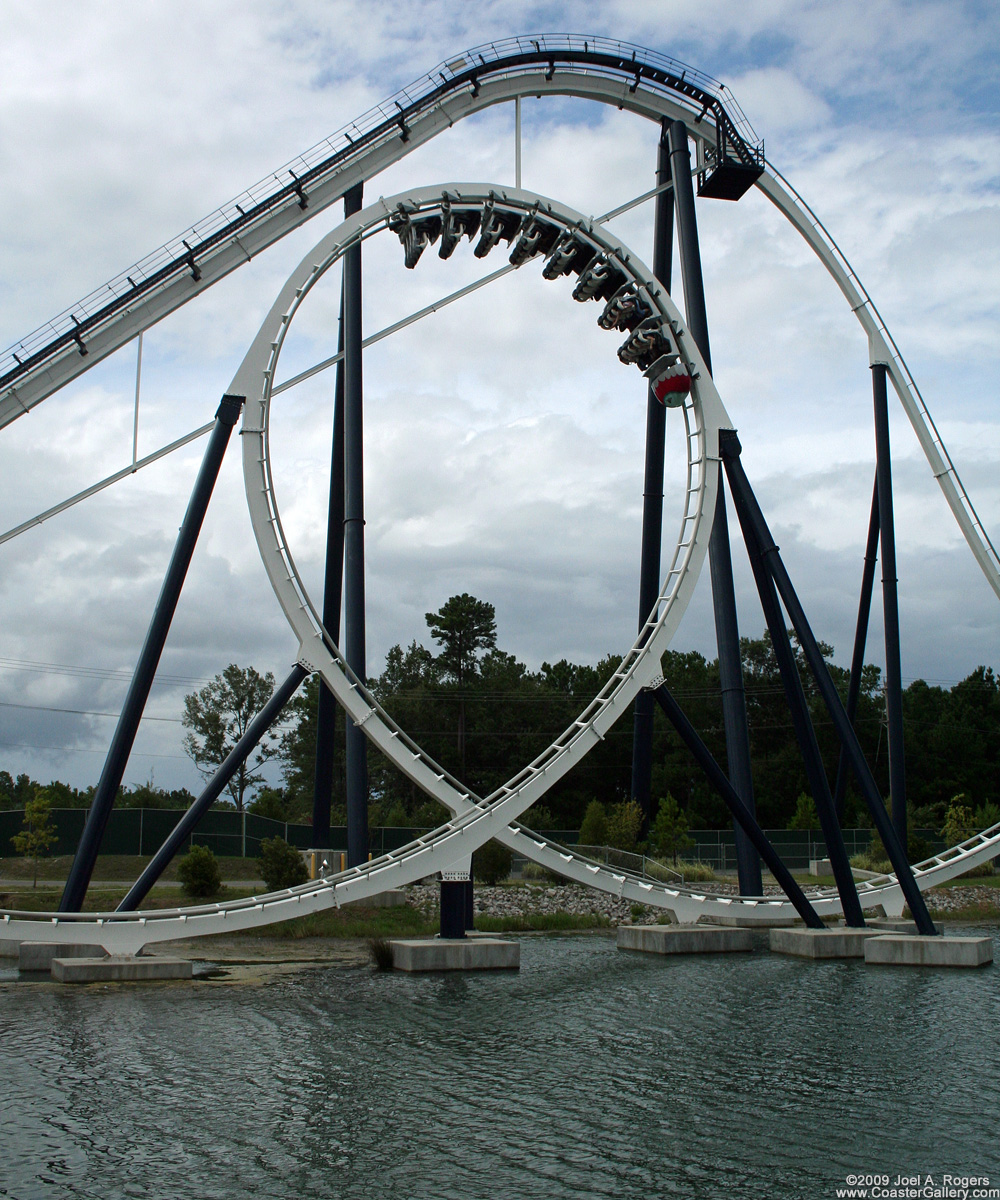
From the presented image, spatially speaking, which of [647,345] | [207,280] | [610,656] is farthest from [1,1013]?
[610,656]

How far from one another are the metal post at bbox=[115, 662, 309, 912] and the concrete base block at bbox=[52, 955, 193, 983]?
3.33ft

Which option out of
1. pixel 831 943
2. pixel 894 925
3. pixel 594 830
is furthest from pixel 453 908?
pixel 594 830

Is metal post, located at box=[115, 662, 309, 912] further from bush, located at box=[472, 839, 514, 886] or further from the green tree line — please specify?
the green tree line

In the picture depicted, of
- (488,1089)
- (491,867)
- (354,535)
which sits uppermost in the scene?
(354,535)

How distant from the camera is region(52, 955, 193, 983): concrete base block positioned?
20734 mm

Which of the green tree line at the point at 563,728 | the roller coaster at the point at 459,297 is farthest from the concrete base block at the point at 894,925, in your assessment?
the green tree line at the point at 563,728

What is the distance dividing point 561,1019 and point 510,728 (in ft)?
221

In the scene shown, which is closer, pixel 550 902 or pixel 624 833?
pixel 550 902

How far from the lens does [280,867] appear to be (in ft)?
106

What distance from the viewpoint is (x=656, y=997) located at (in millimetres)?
20484

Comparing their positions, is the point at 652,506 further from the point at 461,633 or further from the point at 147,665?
the point at 461,633

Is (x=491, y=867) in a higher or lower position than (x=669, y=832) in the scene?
lower

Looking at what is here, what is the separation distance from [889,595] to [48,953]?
2327 cm

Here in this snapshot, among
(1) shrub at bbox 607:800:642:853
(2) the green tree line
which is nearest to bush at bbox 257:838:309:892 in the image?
(1) shrub at bbox 607:800:642:853
